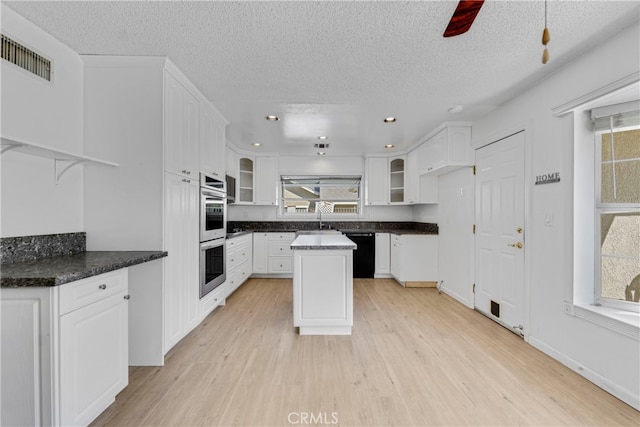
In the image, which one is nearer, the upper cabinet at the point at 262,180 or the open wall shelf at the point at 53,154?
the open wall shelf at the point at 53,154

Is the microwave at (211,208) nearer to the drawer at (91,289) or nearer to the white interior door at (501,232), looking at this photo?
the drawer at (91,289)

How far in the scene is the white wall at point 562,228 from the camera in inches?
69.2

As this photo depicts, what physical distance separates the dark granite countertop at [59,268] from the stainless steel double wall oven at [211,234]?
836 mm

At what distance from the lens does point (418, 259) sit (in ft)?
14.7

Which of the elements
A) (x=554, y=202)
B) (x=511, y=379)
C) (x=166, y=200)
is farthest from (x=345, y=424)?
(x=554, y=202)

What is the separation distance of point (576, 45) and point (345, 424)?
2.93m

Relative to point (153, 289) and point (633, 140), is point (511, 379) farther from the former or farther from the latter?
point (153, 289)

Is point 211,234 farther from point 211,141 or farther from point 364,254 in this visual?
point 364,254

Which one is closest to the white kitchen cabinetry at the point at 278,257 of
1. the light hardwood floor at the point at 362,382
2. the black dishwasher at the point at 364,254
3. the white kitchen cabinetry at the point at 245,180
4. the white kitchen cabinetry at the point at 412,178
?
the white kitchen cabinetry at the point at 245,180

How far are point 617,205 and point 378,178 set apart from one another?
11.8 feet

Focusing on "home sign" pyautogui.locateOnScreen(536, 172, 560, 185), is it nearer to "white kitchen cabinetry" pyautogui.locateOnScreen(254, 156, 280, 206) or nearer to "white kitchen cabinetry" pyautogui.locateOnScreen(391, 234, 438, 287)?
"white kitchen cabinetry" pyautogui.locateOnScreen(391, 234, 438, 287)

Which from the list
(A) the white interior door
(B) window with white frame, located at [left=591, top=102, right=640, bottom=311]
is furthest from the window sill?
(A) the white interior door

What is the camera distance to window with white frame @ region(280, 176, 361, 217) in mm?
5660

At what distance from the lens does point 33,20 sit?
173 centimetres
